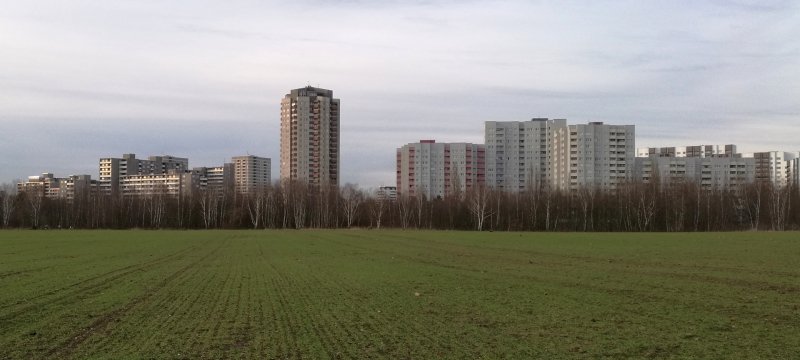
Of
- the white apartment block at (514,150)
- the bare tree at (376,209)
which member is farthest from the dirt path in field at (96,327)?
the white apartment block at (514,150)

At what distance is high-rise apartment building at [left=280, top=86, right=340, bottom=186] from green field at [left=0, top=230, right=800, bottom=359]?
500ft

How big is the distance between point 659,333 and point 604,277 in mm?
11977

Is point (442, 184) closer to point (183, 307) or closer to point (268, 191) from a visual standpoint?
point (268, 191)

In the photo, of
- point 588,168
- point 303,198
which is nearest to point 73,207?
point 303,198

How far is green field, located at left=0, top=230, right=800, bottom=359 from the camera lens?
11.1m

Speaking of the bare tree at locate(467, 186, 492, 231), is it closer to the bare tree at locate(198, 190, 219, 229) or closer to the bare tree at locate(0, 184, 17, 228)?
the bare tree at locate(198, 190, 219, 229)

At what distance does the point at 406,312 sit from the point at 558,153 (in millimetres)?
165077

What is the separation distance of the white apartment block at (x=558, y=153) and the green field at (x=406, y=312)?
13574 centimetres

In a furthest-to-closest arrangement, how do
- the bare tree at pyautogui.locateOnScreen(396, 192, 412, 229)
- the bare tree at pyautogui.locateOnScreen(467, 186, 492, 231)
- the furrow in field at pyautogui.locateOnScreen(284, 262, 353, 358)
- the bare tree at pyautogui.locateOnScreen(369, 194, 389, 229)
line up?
the bare tree at pyautogui.locateOnScreen(369, 194, 389, 229), the bare tree at pyautogui.locateOnScreen(396, 192, 412, 229), the bare tree at pyautogui.locateOnScreen(467, 186, 492, 231), the furrow in field at pyautogui.locateOnScreen(284, 262, 353, 358)

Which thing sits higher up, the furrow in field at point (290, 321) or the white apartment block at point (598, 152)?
the white apartment block at point (598, 152)

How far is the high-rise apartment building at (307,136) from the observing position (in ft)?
589

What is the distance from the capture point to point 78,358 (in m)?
10.4

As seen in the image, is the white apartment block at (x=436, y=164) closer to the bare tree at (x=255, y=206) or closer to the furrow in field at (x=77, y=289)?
the bare tree at (x=255, y=206)

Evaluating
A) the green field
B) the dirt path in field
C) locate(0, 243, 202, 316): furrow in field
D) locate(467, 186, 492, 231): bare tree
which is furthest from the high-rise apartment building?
the dirt path in field
